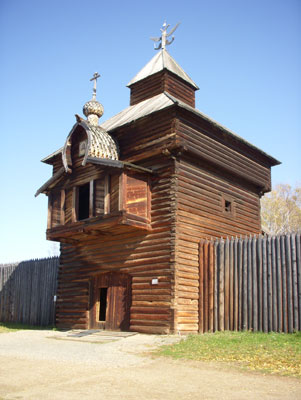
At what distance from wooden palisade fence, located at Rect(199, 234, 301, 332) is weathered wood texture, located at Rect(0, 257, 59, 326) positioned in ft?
A: 29.0

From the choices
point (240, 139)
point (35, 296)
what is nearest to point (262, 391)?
point (240, 139)

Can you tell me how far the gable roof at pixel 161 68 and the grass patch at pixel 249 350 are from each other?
13.1 meters

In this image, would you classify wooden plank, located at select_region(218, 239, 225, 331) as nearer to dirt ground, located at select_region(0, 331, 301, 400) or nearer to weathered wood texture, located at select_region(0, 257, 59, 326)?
dirt ground, located at select_region(0, 331, 301, 400)

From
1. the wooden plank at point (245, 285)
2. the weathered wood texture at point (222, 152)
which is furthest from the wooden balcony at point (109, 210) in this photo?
the wooden plank at point (245, 285)

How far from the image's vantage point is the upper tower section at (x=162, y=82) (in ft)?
69.5

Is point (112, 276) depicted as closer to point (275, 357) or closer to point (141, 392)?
point (275, 357)

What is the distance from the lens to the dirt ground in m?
6.89

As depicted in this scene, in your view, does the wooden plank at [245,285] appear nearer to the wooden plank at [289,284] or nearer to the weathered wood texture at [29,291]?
the wooden plank at [289,284]

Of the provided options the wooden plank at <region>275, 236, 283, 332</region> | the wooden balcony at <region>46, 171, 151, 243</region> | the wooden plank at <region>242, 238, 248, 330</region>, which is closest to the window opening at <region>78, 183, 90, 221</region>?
the wooden balcony at <region>46, 171, 151, 243</region>

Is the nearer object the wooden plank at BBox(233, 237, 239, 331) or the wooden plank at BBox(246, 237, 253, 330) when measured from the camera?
the wooden plank at BBox(246, 237, 253, 330)

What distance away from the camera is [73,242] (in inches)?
739

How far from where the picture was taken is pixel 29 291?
23.0 meters

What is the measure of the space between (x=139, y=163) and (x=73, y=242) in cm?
446

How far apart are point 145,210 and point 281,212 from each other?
30.4m
